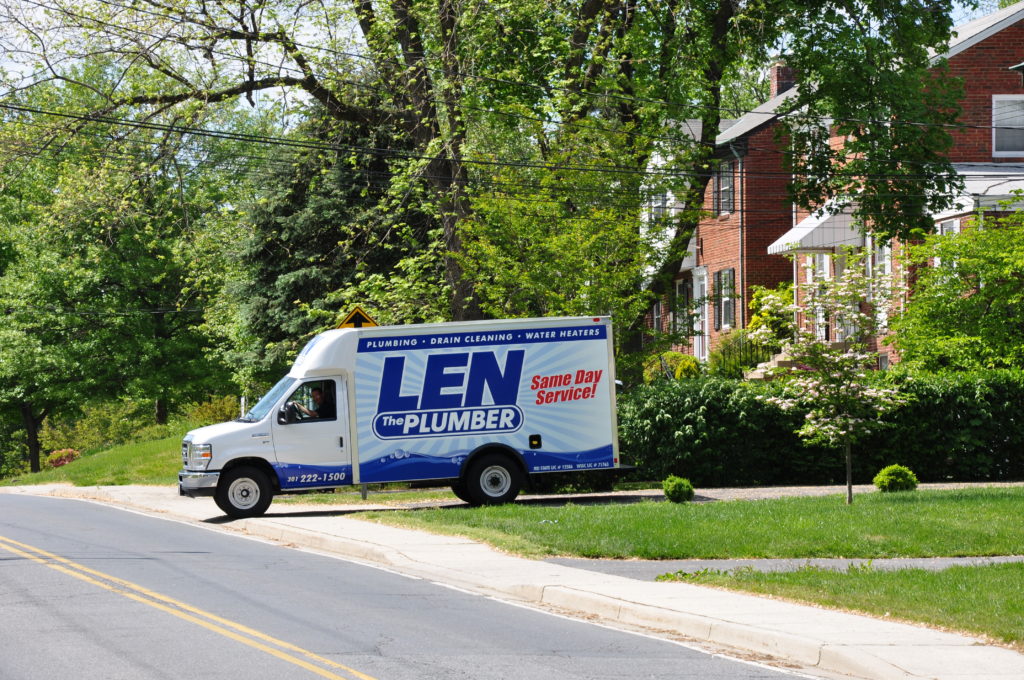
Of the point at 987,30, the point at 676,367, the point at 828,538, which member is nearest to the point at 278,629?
the point at 828,538

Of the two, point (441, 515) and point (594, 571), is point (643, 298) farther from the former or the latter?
point (594, 571)

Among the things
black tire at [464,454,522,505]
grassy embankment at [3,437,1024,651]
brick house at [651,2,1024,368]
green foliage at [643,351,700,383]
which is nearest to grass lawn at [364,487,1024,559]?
grassy embankment at [3,437,1024,651]

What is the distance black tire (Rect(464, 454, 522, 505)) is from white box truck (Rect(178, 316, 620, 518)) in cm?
2

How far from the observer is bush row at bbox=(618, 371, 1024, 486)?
969 inches

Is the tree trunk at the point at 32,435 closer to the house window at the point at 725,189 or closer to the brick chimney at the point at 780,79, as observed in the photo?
the house window at the point at 725,189

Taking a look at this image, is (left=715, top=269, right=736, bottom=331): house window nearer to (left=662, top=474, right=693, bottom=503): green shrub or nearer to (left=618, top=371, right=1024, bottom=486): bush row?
(left=618, top=371, right=1024, bottom=486): bush row

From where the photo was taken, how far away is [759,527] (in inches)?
640

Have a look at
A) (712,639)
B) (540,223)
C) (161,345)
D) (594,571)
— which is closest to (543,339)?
(540,223)

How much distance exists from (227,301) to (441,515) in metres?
26.4

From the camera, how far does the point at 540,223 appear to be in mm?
26734

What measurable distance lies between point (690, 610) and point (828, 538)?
16.2 ft

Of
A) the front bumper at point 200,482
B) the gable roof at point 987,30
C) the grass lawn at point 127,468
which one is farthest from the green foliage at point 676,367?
the front bumper at point 200,482

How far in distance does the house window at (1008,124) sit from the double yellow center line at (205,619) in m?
29.0

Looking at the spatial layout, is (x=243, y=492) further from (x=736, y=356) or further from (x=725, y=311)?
(x=725, y=311)
